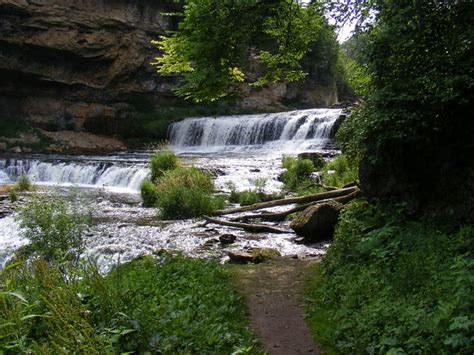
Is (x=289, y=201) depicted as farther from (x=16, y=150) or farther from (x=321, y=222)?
(x=16, y=150)

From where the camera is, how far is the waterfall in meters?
24.2

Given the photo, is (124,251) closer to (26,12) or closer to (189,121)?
(189,121)

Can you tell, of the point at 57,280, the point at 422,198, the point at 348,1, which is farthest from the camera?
the point at 348,1

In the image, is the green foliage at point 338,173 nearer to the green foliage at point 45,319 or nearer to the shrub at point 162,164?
the shrub at point 162,164

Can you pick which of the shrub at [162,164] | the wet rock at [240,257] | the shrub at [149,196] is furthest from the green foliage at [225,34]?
the shrub at [162,164]

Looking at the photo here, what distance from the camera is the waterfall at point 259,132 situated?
79.3 ft

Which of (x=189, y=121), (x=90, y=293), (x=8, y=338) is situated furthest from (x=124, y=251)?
(x=189, y=121)

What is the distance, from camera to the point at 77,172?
765 inches

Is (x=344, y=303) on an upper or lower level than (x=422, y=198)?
lower

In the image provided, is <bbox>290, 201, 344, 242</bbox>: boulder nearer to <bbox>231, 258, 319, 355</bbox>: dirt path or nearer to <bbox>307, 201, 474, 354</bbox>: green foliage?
<bbox>231, 258, 319, 355</bbox>: dirt path

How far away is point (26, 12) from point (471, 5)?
29.1 m

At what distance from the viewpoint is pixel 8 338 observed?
4016 mm

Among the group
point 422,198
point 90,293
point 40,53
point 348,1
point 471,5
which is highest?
point 40,53

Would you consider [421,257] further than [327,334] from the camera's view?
Yes
